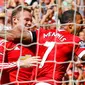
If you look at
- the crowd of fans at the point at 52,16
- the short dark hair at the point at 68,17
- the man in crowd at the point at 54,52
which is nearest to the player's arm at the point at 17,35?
the man in crowd at the point at 54,52

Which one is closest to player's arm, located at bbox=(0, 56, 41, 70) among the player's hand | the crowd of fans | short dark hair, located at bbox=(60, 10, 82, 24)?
the player's hand

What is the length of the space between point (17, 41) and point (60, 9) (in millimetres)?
842

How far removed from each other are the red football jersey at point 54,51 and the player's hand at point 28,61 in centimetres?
6

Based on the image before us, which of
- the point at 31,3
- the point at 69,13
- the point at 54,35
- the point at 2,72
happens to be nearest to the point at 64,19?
the point at 69,13

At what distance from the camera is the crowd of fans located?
2.48 meters

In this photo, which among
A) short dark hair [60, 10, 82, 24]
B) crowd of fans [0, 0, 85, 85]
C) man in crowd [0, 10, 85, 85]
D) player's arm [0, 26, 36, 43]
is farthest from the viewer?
crowd of fans [0, 0, 85, 85]

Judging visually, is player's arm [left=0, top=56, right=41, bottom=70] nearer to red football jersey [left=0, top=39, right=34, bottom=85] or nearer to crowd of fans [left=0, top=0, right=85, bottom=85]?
red football jersey [left=0, top=39, right=34, bottom=85]

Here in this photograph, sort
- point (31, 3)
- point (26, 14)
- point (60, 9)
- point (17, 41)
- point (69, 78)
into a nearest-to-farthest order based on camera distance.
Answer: point (17, 41) → point (26, 14) → point (69, 78) → point (60, 9) → point (31, 3)

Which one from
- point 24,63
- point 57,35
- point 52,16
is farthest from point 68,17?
point 24,63

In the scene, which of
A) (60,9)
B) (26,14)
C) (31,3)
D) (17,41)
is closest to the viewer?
(17,41)

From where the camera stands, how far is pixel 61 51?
2.20m

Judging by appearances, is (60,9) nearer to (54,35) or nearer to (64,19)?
(64,19)

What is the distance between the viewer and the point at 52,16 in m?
2.79

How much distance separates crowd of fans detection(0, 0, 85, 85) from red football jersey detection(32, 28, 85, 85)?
89mm
